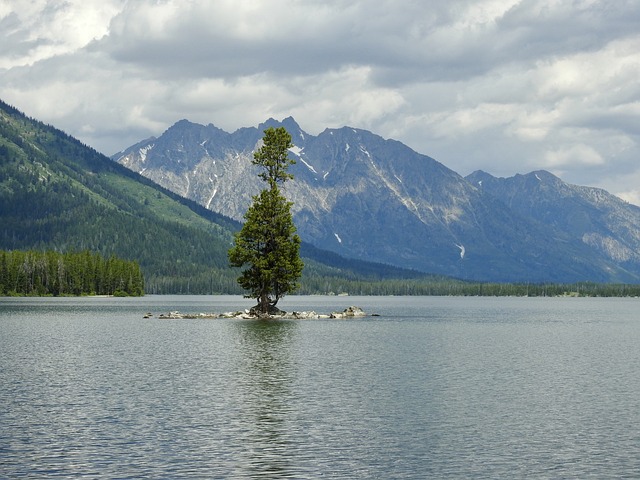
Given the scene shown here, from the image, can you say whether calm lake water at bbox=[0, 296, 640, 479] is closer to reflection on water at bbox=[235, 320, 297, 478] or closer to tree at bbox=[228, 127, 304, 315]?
reflection on water at bbox=[235, 320, 297, 478]

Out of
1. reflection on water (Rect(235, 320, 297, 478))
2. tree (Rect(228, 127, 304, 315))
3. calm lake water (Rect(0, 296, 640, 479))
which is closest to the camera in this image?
calm lake water (Rect(0, 296, 640, 479))

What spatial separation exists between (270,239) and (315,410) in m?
96.0

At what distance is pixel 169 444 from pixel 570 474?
738 inches

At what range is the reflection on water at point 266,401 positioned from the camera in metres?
36.8

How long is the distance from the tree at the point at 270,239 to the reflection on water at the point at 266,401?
37261 mm

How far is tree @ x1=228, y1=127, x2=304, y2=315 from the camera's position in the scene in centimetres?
14312

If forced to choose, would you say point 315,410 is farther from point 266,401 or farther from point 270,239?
point 270,239

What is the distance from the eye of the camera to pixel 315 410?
50438 millimetres

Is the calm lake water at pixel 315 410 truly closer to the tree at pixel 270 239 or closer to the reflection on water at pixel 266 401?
the reflection on water at pixel 266 401

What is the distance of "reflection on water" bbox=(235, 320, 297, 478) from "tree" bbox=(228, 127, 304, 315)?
37.3 m

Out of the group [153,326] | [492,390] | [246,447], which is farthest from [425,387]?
[153,326]

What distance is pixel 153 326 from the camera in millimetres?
132875

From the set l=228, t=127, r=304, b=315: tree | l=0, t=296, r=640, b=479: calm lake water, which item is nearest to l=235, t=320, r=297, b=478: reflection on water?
l=0, t=296, r=640, b=479: calm lake water

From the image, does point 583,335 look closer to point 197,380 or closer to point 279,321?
point 279,321
